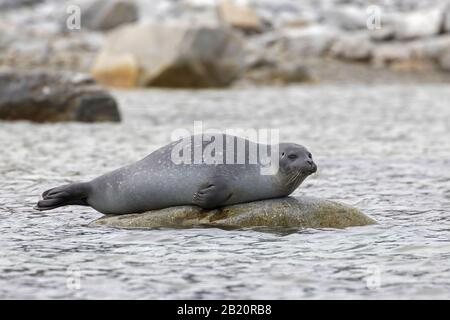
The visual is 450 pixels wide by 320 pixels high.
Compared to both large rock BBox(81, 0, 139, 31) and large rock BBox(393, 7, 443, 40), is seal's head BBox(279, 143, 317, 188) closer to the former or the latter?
large rock BBox(393, 7, 443, 40)

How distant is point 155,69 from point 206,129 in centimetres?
937

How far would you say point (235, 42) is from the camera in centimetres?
2756

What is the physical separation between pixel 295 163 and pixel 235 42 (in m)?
19.0

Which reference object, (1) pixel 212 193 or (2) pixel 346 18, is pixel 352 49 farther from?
(1) pixel 212 193

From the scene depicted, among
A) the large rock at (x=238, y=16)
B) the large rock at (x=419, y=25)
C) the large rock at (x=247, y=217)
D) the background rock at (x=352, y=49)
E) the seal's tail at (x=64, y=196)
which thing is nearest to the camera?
the large rock at (x=247, y=217)

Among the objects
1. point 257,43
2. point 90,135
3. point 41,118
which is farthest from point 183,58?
point 90,135

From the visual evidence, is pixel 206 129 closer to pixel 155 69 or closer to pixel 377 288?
pixel 155 69

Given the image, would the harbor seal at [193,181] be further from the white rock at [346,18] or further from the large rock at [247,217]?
the white rock at [346,18]

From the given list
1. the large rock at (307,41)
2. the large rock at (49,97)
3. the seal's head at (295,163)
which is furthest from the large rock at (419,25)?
the seal's head at (295,163)

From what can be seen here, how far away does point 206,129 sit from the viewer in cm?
1808

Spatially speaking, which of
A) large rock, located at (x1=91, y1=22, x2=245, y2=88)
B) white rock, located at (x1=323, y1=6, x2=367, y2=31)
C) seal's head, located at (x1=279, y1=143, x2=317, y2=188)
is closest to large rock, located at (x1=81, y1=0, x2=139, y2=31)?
white rock, located at (x1=323, y1=6, x2=367, y2=31)

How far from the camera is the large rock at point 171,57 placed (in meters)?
26.9

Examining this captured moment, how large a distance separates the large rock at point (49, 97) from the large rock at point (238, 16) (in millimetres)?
16263

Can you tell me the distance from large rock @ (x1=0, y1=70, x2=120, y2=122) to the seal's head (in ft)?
33.3
